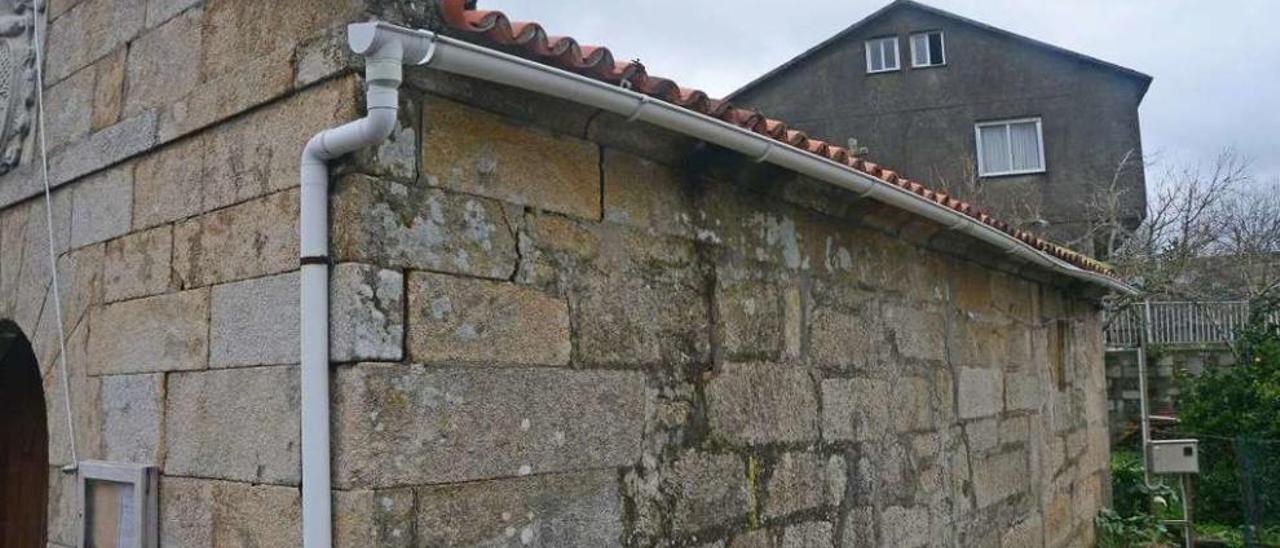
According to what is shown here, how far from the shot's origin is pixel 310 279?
2.27m

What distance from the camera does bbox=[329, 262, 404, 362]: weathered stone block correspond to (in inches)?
88.7

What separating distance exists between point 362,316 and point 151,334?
998mm

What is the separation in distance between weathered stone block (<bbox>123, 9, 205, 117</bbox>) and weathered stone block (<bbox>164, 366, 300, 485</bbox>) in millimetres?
826

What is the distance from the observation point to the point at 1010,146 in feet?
59.7

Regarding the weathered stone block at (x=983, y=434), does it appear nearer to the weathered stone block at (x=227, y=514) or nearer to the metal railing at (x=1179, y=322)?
the weathered stone block at (x=227, y=514)

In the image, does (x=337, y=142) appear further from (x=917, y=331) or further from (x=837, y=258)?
(x=917, y=331)

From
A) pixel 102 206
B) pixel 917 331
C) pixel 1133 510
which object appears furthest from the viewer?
pixel 1133 510

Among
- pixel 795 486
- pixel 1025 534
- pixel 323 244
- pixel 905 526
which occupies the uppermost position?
pixel 323 244

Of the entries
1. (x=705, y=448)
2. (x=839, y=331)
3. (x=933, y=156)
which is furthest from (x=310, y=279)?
(x=933, y=156)

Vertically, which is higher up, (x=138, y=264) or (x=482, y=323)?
(x=138, y=264)

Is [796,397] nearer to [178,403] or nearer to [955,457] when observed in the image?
[955,457]

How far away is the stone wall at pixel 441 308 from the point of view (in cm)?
236

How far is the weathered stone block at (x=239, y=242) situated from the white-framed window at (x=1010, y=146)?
16896 millimetres

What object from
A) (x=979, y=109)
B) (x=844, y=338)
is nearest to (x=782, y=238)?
Answer: (x=844, y=338)
